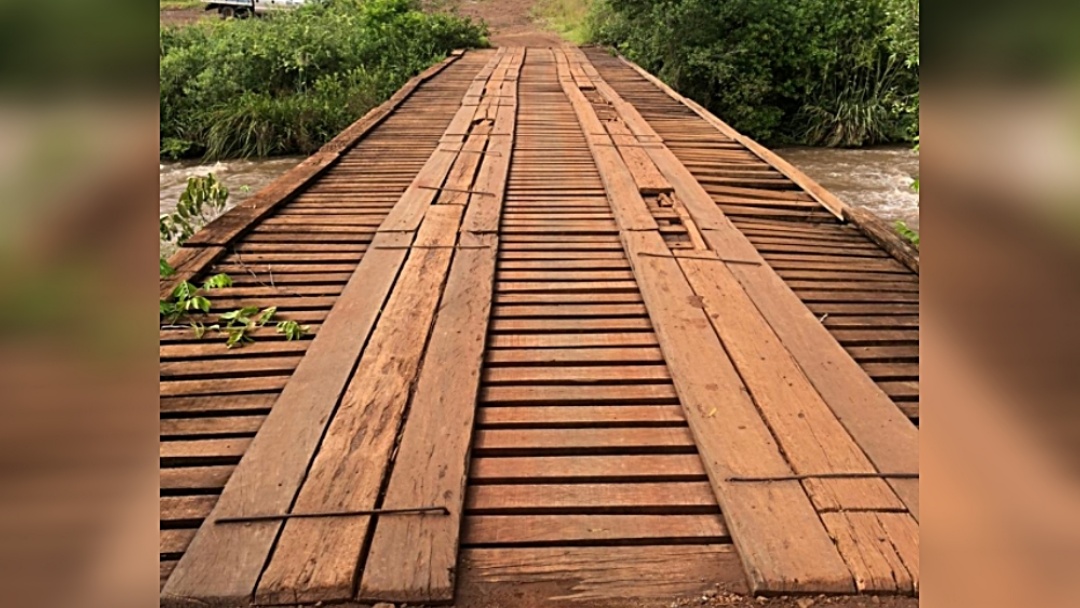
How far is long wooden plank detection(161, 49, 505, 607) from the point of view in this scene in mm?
1562

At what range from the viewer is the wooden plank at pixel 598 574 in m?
1.55

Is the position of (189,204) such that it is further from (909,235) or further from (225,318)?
A: (909,235)

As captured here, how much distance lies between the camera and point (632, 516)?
1804 millimetres

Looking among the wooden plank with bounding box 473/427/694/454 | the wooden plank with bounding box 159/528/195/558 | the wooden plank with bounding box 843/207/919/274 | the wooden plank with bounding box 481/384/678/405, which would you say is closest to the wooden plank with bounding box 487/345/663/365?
the wooden plank with bounding box 481/384/678/405

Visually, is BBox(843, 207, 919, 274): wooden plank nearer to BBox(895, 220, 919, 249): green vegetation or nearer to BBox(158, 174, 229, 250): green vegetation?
BBox(895, 220, 919, 249): green vegetation

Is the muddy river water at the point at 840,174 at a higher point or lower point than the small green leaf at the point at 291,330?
higher

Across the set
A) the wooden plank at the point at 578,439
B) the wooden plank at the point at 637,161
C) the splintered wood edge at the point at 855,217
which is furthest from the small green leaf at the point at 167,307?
the wooden plank at the point at 637,161

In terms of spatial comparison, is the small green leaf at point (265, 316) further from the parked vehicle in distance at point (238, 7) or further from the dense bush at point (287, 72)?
the parked vehicle in distance at point (238, 7)

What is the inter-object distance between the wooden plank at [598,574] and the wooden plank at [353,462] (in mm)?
258

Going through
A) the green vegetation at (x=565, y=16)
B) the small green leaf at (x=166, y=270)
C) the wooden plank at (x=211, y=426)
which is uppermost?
the green vegetation at (x=565, y=16)

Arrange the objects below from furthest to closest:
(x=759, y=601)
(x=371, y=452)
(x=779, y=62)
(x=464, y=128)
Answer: (x=779, y=62) → (x=464, y=128) → (x=371, y=452) → (x=759, y=601)
